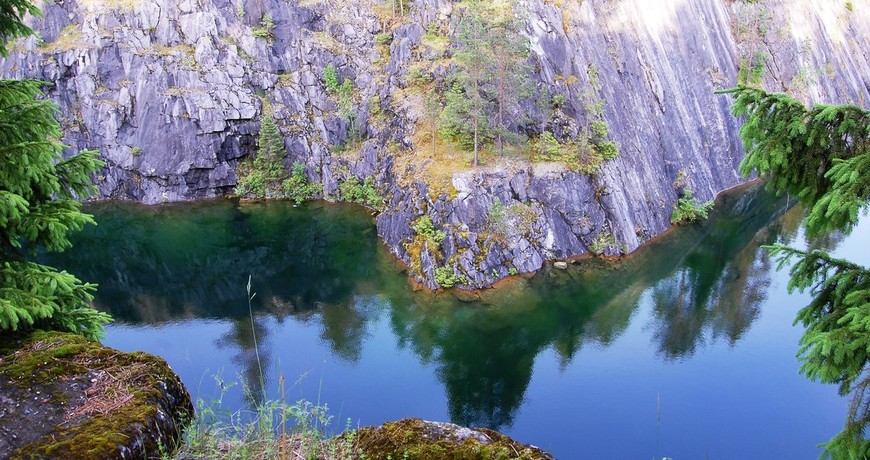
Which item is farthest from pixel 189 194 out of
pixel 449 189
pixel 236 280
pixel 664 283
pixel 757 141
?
pixel 757 141

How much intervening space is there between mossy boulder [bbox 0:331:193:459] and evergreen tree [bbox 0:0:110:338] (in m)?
0.50

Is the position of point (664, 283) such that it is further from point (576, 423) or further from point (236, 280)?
point (236, 280)

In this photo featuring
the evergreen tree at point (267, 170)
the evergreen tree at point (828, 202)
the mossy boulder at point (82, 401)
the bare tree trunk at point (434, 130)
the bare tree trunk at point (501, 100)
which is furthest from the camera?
the evergreen tree at point (267, 170)

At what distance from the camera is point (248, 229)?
39.2 metres

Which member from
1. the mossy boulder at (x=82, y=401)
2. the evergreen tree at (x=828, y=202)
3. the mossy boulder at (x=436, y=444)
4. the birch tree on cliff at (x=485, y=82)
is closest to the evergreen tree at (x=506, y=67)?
the birch tree on cliff at (x=485, y=82)

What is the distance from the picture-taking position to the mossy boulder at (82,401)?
4969mm

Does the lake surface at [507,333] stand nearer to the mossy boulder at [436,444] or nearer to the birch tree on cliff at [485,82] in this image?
the birch tree on cliff at [485,82]

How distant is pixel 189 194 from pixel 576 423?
34.9 metres

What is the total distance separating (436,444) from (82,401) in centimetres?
329

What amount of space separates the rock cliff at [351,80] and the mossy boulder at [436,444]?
29540 millimetres

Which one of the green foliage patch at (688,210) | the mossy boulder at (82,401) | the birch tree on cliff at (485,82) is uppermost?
the birch tree on cliff at (485,82)

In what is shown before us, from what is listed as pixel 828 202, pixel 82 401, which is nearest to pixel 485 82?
pixel 828 202

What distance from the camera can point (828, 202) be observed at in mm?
6484

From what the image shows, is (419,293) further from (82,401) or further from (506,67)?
(82,401)
